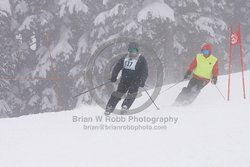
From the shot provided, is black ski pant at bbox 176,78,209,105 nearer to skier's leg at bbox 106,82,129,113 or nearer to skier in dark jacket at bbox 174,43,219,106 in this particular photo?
skier in dark jacket at bbox 174,43,219,106

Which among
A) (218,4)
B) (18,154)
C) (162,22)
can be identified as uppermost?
(218,4)

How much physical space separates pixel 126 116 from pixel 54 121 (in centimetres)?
178

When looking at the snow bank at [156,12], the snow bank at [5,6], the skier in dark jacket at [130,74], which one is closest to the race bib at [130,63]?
the skier in dark jacket at [130,74]

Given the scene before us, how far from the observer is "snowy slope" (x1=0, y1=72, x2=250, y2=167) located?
609 centimetres

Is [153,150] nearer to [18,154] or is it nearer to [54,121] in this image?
[18,154]

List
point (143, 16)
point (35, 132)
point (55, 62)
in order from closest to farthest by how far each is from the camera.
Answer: point (35, 132), point (143, 16), point (55, 62)

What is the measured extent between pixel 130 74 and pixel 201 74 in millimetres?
2162

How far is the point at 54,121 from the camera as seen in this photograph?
30.4 feet

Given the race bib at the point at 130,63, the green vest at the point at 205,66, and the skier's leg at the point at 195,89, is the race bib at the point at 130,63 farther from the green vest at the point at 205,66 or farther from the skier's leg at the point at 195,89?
the green vest at the point at 205,66

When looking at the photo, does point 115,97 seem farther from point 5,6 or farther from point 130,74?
point 5,6

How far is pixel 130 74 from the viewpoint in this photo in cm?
926

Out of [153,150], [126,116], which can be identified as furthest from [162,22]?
[153,150]

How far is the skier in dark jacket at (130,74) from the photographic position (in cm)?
916

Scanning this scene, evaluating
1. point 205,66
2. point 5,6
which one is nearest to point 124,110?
point 205,66
